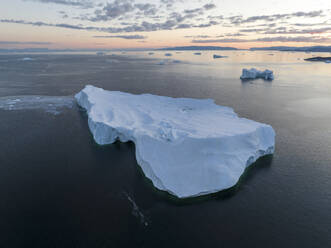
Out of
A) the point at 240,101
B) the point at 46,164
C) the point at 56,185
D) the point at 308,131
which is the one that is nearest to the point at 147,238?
the point at 56,185

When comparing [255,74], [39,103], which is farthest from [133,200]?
[255,74]

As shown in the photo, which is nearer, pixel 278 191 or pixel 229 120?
pixel 278 191

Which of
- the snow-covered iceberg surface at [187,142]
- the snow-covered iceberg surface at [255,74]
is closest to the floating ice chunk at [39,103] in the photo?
the snow-covered iceberg surface at [187,142]

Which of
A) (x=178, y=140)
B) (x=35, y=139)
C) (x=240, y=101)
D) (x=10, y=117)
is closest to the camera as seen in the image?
(x=178, y=140)

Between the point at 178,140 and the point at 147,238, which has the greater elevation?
the point at 178,140

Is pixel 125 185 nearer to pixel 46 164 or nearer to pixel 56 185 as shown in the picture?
pixel 56 185

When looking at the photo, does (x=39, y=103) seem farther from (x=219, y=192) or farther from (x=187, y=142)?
(x=219, y=192)

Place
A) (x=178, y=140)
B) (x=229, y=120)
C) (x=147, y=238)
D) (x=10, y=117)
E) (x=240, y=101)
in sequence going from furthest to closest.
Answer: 1. (x=240, y=101)
2. (x=10, y=117)
3. (x=229, y=120)
4. (x=178, y=140)
5. (x=147, y=238)

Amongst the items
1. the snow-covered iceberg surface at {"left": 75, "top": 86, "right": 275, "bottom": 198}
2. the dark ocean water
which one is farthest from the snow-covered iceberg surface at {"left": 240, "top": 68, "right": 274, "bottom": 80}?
the dark ocean water

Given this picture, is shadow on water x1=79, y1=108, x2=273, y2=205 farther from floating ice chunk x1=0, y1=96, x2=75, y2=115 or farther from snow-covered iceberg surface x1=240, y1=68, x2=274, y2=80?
snow-covered iceberg surface x1=240, y1=68, x2=274, y2=80
